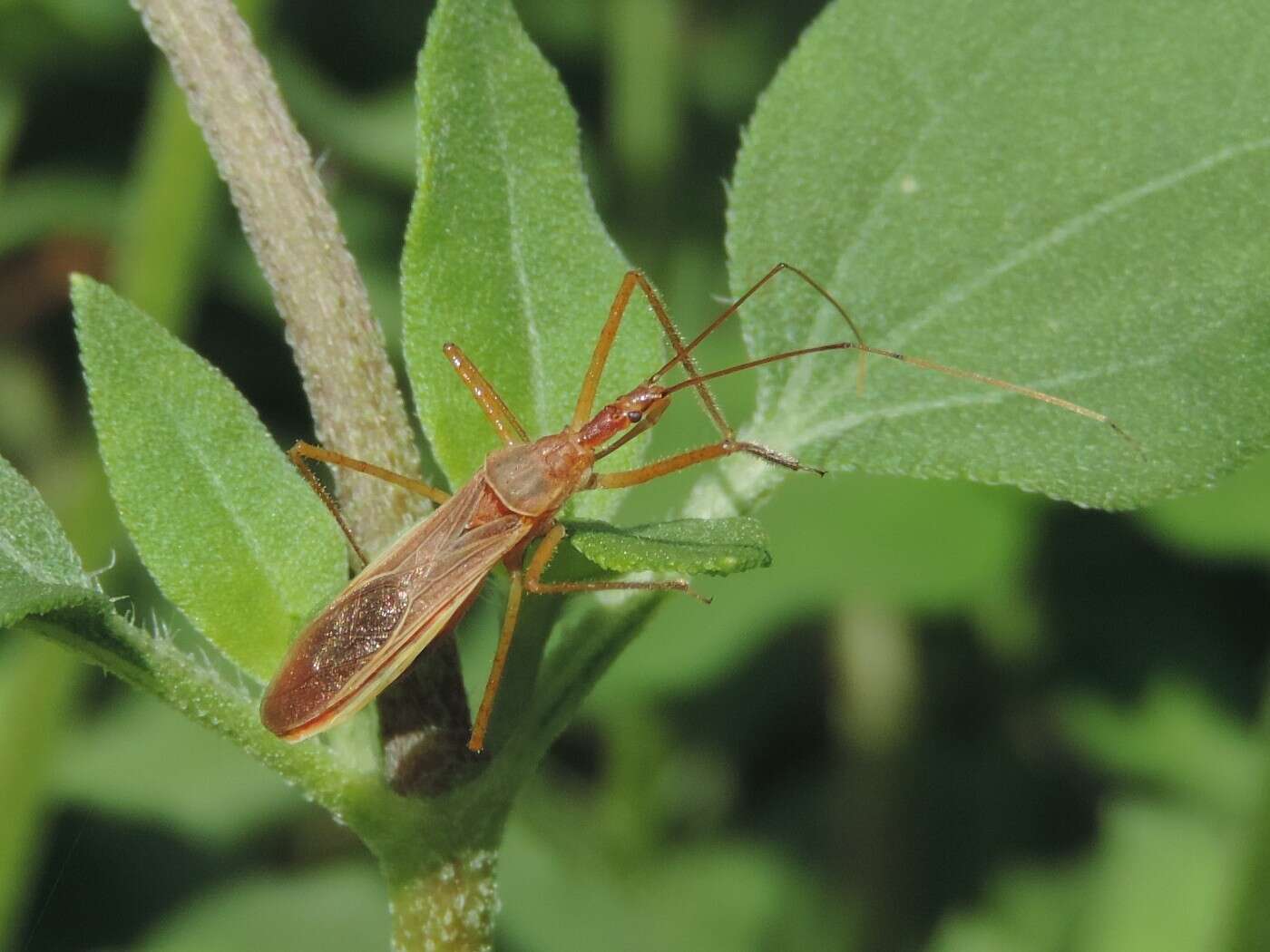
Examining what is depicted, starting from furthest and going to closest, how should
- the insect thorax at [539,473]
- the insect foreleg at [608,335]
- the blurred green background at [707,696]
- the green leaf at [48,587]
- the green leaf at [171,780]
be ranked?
the green leaf at [171,780] → the blurred green background at [707,696] → the insect thorax at [539,473] → the insect foreleg at [608,335] → the green leaf at [48,587]

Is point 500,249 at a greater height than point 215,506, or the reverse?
point 500,249

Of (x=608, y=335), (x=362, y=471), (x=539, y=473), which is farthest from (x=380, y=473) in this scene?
(x=539, y=473)

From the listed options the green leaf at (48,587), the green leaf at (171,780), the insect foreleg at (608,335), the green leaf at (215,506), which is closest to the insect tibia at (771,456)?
the insect foreleg at (608,335)

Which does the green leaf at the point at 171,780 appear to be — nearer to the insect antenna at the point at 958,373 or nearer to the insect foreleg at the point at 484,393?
the insect antenna at the point at 958,373

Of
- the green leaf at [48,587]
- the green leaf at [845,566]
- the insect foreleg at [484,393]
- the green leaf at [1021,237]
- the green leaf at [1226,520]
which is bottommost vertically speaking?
the green leaf at [48,587]

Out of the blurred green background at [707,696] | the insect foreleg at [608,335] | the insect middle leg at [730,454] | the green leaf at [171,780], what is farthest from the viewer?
the green leaf at [171,780]

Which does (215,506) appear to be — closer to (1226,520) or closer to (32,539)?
(32,539)
